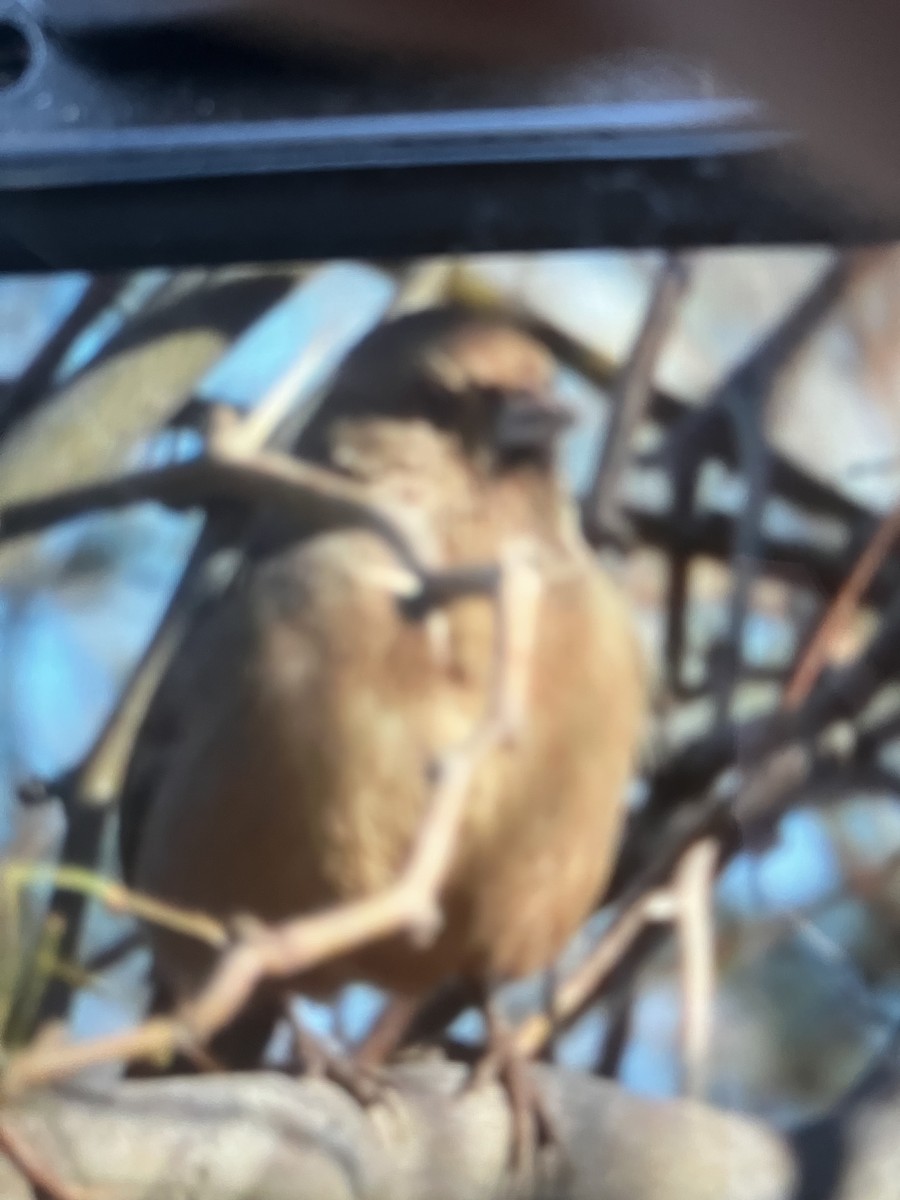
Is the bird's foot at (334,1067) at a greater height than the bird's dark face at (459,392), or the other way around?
the bird's dark face at (459,392)

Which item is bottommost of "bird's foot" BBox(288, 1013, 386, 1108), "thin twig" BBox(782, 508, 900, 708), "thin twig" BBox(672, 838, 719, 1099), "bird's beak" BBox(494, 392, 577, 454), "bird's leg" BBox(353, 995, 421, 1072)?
"bird's foot" BBox(288, 1013, 386, 1108)

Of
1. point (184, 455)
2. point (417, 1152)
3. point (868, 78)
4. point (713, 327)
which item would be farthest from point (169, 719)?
point (868, 78)

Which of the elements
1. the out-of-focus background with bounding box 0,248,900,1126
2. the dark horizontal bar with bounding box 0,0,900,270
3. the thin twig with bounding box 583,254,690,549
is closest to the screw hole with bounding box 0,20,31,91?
the dark horizontal bar with bounding box 0,0,900,270

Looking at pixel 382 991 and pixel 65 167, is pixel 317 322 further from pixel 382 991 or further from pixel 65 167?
pixel 382 991

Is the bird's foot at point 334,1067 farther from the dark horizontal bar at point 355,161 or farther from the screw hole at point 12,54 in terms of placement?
the screw hole at point 12,54

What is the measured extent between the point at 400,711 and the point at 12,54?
0.51 m

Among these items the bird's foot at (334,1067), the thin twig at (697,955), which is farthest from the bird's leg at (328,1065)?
the thin twig at (697,955)

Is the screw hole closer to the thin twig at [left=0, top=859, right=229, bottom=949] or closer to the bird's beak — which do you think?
the bird's beak

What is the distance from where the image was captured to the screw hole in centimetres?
95

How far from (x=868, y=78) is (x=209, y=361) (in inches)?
17.8

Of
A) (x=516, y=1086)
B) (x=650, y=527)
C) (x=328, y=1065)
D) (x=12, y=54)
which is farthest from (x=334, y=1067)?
(x=12, y=54)

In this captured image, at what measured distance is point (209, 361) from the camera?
2.98ft

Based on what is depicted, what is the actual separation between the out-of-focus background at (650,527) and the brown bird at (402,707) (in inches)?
1.0

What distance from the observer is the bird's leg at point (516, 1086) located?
32.3 inches
